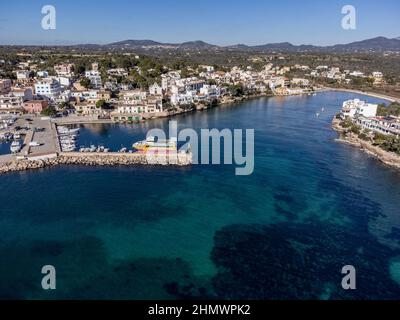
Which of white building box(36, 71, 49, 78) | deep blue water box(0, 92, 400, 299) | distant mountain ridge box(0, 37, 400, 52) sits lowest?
deep blue water box(0, 92, 400, 299)

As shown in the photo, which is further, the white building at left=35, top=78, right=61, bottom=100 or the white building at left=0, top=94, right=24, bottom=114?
the white building at left=35, top=78, right=61, bottom=100

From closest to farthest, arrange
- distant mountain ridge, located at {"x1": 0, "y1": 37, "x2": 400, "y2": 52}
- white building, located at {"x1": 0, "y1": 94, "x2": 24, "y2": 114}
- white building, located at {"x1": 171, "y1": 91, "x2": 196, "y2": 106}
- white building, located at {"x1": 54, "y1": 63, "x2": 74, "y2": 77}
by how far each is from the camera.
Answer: white building, located at {"x1": 0, "y1": 94, "x2": 24, "y2": 114}, white building, located at {"x1": 171, "y1": 91, "x2": 196, "y2": 106}, white building, located at {"x1": 54, "y1": 63, "x2": 74, "y2": 77}, distant mountain ridge, located at {"x1": 0, "y1": 37, "x2": 400, "y2": 52}

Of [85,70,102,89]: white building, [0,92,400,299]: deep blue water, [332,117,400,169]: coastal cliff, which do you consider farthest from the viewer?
[85,70,102,89]: white building

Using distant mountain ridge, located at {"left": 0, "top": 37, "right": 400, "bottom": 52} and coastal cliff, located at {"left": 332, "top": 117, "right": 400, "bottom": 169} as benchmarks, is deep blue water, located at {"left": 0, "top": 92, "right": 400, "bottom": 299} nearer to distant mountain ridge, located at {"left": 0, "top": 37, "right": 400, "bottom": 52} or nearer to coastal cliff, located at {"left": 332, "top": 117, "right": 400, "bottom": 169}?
coastal cliff, located at {"left": 332, "top": 117, "right": 400, "bottom": 169}

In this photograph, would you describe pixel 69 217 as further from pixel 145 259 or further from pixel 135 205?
pixel 145 259

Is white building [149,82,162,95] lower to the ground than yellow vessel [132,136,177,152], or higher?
higher

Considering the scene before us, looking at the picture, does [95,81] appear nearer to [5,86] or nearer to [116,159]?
[5,86]

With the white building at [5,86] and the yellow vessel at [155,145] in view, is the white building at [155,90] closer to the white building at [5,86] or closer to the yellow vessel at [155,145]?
the white building at [5,86]

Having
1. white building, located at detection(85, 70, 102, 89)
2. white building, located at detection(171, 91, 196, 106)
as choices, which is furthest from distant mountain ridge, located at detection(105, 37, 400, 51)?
white building, located at detection(171, 91, 196, 106)
